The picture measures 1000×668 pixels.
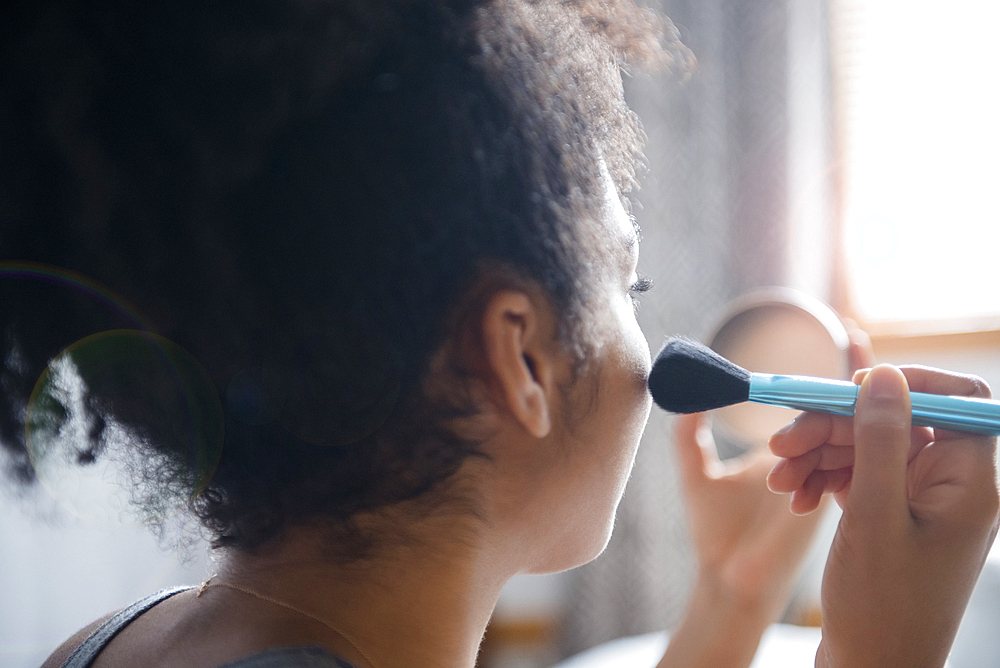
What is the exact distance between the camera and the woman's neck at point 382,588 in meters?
0.46

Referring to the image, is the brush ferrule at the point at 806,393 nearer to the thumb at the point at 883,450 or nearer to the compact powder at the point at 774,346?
the thumb at the point at 883,450

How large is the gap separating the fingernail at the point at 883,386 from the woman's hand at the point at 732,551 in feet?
1.06

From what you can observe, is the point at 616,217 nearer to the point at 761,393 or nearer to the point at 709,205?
the point at 761,393

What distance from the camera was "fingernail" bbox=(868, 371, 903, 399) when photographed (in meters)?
0.49

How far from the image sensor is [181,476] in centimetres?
50

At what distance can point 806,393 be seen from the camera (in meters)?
0.52

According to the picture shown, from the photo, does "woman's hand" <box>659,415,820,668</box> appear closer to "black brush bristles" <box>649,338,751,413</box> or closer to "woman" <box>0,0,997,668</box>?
"woman" <box>0,0,997,668</box>

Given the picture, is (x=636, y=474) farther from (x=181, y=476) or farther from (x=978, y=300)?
(x=181, y=476)

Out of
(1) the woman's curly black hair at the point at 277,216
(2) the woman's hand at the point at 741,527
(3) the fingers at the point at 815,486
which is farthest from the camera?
(2) the woman's hand at the point at 741,527

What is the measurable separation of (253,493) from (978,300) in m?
1.49

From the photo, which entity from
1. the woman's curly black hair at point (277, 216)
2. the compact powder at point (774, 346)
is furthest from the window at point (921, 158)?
the woman's curly black hair at point (277, 216)

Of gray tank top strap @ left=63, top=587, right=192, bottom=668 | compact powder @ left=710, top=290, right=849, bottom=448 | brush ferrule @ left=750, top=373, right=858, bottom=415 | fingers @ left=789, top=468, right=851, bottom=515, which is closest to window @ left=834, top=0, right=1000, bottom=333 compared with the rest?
compact powder @ left=710, top=290, right=849, bottom=448

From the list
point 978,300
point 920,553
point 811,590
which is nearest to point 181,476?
point 920,553

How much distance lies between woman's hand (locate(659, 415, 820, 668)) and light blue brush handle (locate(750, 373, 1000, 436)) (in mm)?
280
